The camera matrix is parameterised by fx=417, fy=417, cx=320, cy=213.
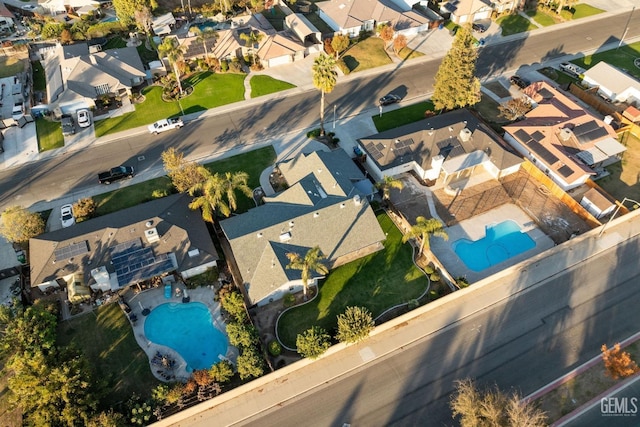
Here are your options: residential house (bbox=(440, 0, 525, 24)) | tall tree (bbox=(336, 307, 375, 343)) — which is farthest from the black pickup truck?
residential house (bbox=(440, 0, 525, 24))

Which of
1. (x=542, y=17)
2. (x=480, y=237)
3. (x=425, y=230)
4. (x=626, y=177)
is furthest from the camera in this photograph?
(x=542, y=17)

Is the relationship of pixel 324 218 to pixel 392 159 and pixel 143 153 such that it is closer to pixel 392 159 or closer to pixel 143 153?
pixel 392 159

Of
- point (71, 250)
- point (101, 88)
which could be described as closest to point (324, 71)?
point (71, 250)

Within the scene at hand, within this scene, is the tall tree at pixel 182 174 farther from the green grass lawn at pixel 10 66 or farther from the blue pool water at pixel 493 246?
the green grass lawn at pixel 10 66

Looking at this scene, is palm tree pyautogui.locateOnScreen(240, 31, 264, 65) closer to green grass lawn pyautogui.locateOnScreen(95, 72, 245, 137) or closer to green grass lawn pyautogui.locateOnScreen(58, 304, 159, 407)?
green grass lawn pyautogui.locateOnScreen(95, 72, 245, 137)

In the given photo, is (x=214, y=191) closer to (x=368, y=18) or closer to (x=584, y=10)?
(x=368, y=18)

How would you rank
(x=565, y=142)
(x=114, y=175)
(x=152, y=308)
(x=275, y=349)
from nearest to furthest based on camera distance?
1. (x=275, y=349)
2. (x=152, y=308)
3. (x=114, y=175)
4. (x=565, y=142)
